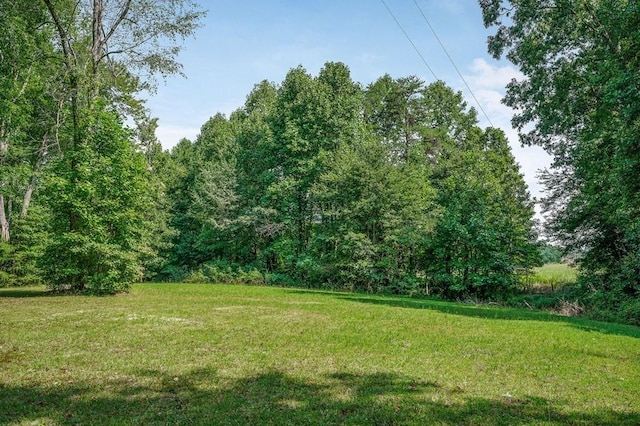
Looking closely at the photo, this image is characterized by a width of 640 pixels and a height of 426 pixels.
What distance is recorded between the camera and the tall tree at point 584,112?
58.8 feet

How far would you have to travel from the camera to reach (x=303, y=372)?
686 centimetres

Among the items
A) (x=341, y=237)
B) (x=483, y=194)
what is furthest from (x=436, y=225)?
(x=341, y=237)

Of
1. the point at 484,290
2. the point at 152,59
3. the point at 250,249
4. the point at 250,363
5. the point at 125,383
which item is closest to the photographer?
the point at 125,383

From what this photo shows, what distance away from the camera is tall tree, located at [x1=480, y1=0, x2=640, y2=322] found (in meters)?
17.9

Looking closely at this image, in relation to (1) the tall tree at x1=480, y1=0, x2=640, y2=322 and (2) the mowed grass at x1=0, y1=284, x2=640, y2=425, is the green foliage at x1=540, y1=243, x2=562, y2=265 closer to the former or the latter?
(1) the tall tree at x1=480, y1=0, x2=640, y2=322

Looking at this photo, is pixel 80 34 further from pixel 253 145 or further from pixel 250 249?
pixel 250 249

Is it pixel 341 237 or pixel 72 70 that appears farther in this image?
pixel 341 237

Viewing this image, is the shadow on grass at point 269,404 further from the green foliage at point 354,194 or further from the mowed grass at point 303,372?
the green foliage at point 354,194

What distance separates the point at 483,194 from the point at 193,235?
29.5 meters

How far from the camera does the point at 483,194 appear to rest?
28.6 m

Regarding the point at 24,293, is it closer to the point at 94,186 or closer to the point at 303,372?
the point at 94,186

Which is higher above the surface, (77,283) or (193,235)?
(193,235)

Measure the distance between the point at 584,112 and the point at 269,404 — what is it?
81.4ft

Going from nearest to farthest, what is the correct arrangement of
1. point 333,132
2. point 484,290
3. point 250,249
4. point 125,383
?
point 125,383 → point 484,290 → point 333,132 → point 250,249
